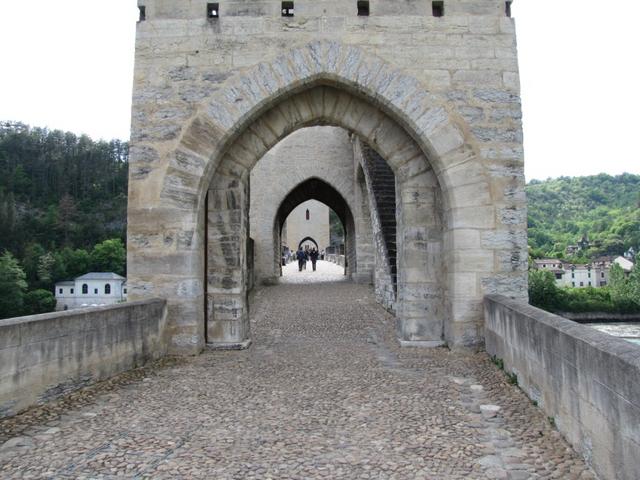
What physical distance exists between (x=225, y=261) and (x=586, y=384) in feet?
14.1

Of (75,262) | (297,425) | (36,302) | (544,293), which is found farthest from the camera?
(75,262)

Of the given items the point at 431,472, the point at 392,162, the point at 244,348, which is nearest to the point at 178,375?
the point at 244,348

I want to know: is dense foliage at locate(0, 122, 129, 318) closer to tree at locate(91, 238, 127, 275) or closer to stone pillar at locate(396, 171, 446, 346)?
tree at locate(91, 238, 127, 275)

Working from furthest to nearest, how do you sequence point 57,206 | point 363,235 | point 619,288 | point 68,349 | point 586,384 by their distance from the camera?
point 57,206
point 619,288
point 363,235
point 68,349
point 586,384

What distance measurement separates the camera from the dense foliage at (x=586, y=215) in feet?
227

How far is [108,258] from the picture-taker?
5322 centimetres

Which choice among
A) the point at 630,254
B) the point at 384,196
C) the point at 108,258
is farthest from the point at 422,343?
the point at 630,254

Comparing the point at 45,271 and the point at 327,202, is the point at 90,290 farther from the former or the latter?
the point at 327,202

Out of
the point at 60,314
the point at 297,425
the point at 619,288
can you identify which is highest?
the point at 60,314

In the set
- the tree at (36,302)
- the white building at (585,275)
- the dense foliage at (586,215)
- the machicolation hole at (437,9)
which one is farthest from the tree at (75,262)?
the machicolation hole at (437,9)

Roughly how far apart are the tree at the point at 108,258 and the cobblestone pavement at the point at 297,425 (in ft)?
167

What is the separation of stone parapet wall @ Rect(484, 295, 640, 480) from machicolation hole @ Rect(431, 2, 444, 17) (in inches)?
133

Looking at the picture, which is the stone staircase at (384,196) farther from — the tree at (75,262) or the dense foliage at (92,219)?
the tree at (75,262)

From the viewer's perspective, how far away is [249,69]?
5.67m
